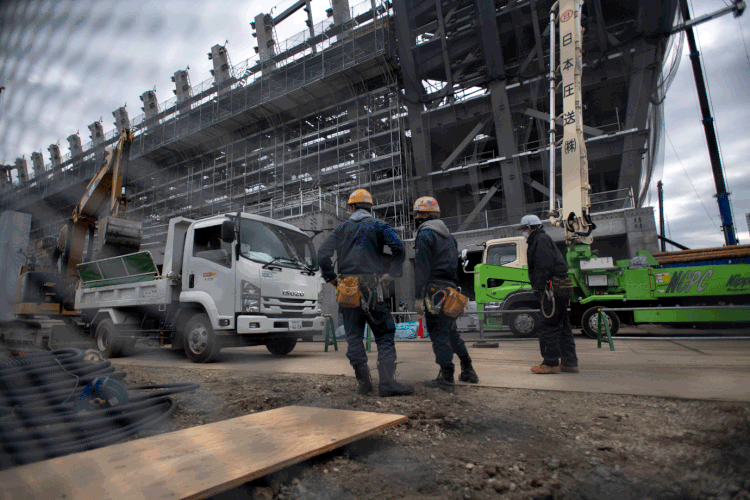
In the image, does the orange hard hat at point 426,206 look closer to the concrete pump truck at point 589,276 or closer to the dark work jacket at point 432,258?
the dark work jacket at point 432,258

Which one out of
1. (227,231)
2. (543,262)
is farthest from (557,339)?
(227,231)

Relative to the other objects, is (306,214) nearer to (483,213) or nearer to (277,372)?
(483,213)

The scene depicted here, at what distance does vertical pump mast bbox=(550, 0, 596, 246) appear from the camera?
27.9ft

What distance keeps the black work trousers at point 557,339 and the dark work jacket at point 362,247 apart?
1533mm

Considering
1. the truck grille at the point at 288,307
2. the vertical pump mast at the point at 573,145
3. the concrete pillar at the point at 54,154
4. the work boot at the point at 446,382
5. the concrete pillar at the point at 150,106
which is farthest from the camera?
the vertical pump mast at the point at 573,145

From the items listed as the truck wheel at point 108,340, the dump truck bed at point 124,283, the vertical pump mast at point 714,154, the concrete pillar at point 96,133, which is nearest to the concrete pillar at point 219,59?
the concrete pillar at point 96,133

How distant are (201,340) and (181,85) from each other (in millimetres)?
4474

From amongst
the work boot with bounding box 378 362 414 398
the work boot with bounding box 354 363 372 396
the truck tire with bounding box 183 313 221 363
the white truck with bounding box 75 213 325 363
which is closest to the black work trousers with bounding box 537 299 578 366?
the work boot with bounding box 378 362 414 398

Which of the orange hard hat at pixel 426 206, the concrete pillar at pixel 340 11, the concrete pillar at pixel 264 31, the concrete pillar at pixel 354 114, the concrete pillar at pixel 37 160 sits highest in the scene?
the concrete pillar at pixel 340 11

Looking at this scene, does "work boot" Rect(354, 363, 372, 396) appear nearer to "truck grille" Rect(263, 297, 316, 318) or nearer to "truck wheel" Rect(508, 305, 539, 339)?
"truck grille" Rect(263, 297, 316, 318)

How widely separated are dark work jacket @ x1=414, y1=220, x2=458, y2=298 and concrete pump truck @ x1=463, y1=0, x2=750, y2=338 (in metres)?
4.36

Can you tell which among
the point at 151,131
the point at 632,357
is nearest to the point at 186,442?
the point at 151,131

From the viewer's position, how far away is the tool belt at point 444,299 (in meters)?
2.82

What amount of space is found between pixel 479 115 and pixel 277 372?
53.2ft
